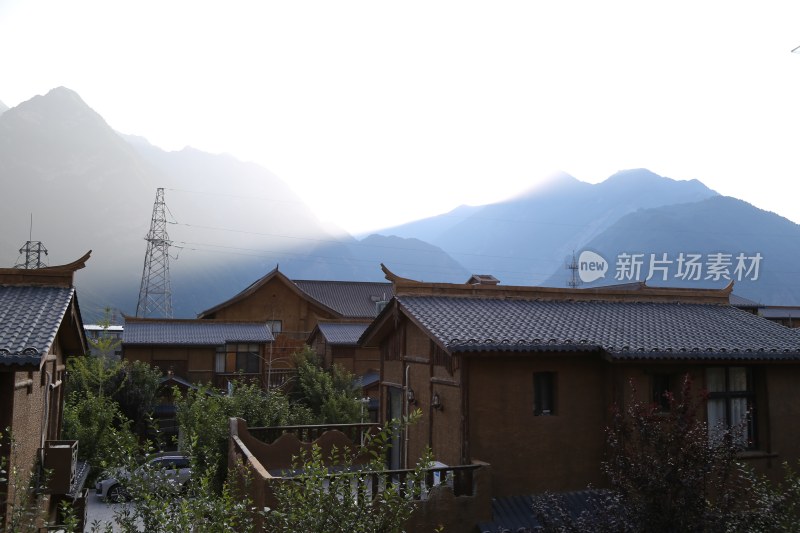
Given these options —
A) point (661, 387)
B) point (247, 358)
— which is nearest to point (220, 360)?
point (247, 358)

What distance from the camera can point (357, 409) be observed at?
29062mm

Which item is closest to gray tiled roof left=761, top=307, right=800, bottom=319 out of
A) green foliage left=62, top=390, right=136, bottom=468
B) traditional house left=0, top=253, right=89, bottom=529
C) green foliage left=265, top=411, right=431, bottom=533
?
green foliage left=62, top=390, right=136, bottom=468

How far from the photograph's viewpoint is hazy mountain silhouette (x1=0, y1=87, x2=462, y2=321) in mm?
126750

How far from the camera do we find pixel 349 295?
2062 inches

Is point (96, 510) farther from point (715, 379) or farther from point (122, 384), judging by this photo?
point (715, 379)

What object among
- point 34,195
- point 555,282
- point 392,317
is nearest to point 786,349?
point 392,317

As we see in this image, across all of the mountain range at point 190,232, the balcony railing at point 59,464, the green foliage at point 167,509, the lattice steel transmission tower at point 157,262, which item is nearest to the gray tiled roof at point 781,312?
the balcony railing at point 59,464

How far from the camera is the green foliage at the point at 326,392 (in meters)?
28.8

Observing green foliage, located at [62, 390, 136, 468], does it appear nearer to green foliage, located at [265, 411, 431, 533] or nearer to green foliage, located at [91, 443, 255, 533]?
green foliage, located at [91, 443, 255, 533]

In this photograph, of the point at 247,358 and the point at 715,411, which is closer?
the point at 715,411

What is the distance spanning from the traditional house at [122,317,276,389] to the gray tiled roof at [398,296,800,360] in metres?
22.1

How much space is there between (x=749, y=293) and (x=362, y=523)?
14977cm

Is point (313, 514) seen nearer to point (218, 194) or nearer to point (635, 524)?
point (635, 524)

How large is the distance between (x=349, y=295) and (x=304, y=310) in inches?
228
